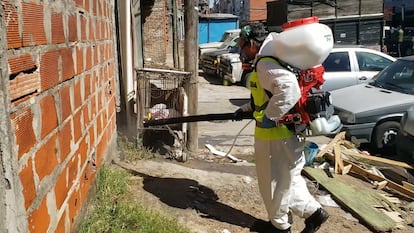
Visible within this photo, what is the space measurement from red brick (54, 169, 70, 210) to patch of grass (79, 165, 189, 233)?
1.98ft

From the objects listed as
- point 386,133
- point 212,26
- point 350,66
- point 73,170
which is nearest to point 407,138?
point 386,133

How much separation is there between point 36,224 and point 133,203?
218 centimetres

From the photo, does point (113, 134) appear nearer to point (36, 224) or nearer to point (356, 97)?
point (36, 224)

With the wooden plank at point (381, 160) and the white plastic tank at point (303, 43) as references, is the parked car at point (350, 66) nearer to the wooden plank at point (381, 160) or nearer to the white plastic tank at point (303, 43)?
the wooden plank at point (381, 160)

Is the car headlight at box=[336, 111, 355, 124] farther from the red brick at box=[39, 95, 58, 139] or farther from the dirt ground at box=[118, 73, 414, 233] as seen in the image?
the red brick at box=[39, 95, 58, 139]

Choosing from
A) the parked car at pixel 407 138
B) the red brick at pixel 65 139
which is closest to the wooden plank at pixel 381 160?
the parked car at pixel 407 138

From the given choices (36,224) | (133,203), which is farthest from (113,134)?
(36,224)

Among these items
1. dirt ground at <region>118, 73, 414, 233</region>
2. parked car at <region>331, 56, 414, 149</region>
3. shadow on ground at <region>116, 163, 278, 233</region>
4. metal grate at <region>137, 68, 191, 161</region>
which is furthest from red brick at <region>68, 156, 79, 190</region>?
parked car at <region>331, 56, 414, 149</region>

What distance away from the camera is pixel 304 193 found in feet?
13.8

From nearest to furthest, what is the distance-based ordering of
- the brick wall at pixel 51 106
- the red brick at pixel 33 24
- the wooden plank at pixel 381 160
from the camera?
the brick wall at pixel 51 106, the red brick at pixel 33 24, the wooden plank at pixel 381 160

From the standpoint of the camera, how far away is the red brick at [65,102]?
Answer: 8.35 ft

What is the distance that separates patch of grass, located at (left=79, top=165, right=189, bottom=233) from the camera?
11.1 feet

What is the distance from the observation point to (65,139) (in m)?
2.61

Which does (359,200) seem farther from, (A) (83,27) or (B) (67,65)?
(B) (67,65)
